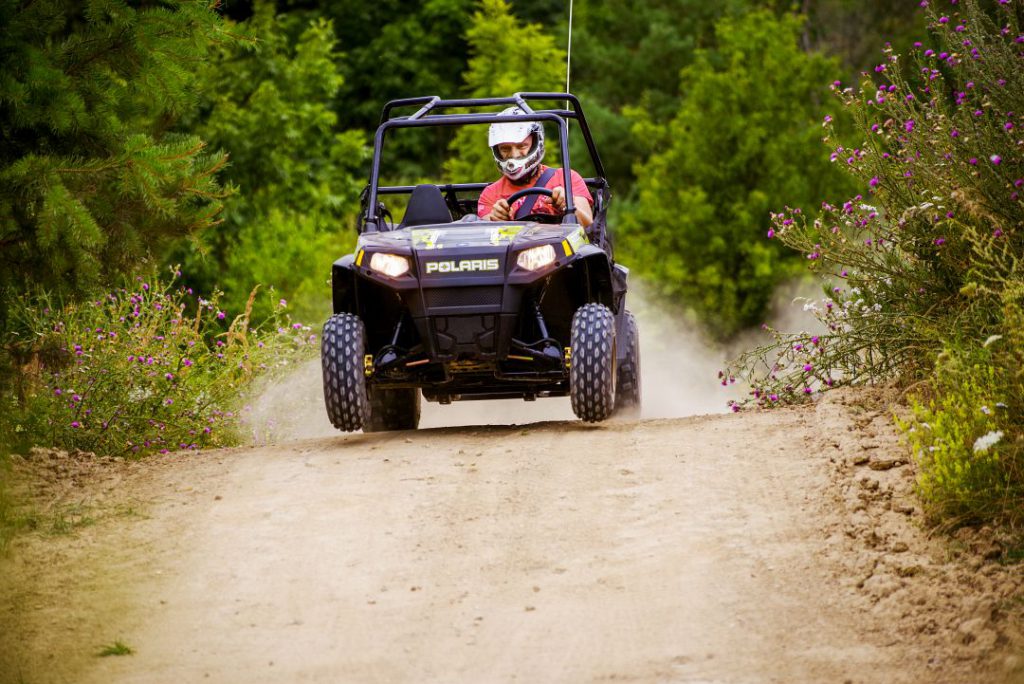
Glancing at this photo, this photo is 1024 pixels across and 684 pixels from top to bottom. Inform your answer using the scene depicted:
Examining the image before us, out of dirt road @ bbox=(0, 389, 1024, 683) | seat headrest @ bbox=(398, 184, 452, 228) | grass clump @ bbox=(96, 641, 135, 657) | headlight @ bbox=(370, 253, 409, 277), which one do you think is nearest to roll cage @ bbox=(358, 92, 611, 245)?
seat headrest @ bbox=(398, 184, 452, 228)

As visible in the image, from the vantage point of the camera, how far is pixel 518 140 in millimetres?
10625

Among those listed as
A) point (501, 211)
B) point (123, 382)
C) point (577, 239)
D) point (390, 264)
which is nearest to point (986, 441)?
point (577, 239)

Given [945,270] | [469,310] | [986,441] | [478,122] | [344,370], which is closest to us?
[986,441]

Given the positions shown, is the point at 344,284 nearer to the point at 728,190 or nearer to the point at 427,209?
the point at 427,209

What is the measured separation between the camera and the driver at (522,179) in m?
10.4

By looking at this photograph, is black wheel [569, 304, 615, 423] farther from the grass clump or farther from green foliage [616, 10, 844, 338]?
green foliage [616, 10, 844, 338]

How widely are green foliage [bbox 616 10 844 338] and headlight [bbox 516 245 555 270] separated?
22904 mm

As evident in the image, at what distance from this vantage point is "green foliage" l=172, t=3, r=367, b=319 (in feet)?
84.9

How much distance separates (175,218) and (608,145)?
3427 cm

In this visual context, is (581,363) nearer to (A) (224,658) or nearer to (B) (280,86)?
(A) (224,658)

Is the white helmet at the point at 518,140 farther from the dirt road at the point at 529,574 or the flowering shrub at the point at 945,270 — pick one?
the dirt road at the point at 529,574

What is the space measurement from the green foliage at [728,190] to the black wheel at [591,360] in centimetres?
2277

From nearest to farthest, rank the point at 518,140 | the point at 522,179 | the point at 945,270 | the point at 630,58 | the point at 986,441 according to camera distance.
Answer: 1. the point at 986,441
2. the point at 945,270
3. the point at 518,140
4. the point at 522,179
5. the point at 630,58

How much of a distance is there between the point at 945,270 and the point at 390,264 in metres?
3.17
